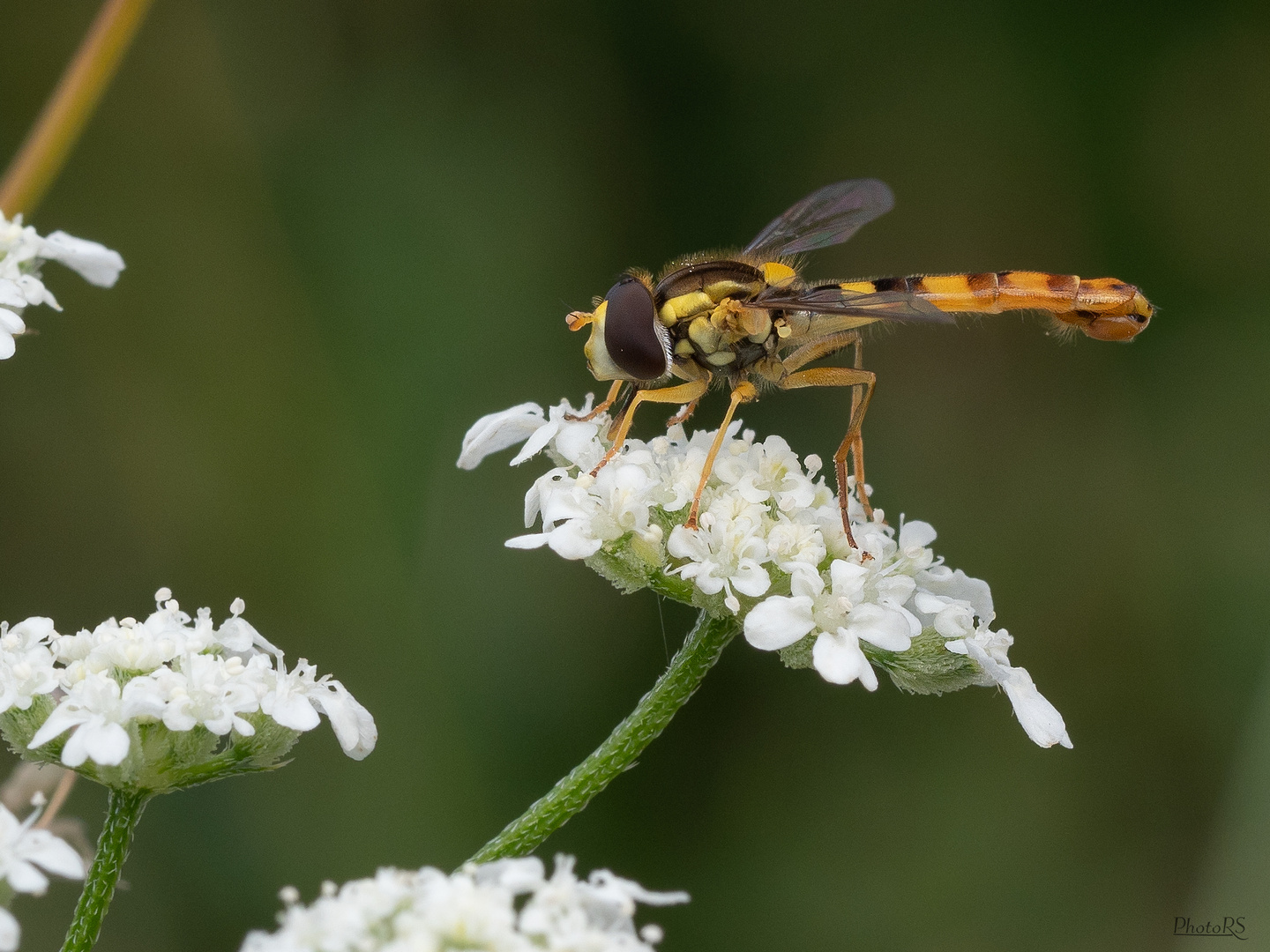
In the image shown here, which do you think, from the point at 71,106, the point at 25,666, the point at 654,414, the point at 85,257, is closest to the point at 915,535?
the point at 25,666

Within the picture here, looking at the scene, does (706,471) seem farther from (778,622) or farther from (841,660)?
(841,660)

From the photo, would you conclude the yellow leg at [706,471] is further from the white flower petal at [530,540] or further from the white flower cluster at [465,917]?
the white flower cluster at [465,917]

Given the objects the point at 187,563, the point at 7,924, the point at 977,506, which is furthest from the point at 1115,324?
the point at 187,563

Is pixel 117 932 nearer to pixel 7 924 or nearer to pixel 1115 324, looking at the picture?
pixel 7 924

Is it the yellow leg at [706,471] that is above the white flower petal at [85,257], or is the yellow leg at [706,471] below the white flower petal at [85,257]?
below

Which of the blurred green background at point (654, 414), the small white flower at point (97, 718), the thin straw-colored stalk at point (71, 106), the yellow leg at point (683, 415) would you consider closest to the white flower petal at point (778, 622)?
the yellow leg at point (683, 415)

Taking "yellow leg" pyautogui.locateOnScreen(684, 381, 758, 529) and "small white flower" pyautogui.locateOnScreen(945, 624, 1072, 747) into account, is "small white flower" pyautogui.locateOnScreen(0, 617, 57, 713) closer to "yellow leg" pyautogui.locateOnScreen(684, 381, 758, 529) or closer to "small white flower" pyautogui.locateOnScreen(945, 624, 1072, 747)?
"yellow leg" pyautogui.locateOnScreen(684, 381, 758, 529)
